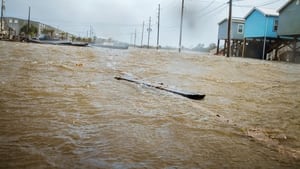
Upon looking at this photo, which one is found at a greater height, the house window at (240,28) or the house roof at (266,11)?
the house roof at (266,11)

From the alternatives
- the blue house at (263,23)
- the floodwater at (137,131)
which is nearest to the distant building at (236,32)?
the blue house at (263,23)

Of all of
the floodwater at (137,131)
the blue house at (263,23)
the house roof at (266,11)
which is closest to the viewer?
the floodwater at (137,131)

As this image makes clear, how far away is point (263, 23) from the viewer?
30.0 m

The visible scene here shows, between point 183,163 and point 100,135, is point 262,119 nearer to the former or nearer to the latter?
point 183,163

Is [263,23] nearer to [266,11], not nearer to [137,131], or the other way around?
[266,11]

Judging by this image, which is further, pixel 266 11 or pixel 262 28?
pixel 266 11

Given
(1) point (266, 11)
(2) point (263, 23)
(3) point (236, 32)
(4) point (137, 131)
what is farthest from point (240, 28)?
(4) point (137, 131)

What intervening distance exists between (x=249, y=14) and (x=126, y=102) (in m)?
33.2

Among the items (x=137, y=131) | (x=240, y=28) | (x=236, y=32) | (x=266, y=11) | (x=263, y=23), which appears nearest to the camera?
(x=137, y=131)

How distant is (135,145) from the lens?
2.36m

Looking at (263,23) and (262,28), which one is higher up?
(263,23)

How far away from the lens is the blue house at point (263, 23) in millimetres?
29594

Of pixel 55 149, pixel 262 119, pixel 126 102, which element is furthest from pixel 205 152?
pixel 126 102

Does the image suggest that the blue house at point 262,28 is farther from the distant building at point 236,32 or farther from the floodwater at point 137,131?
the floodwater at point 137,131
